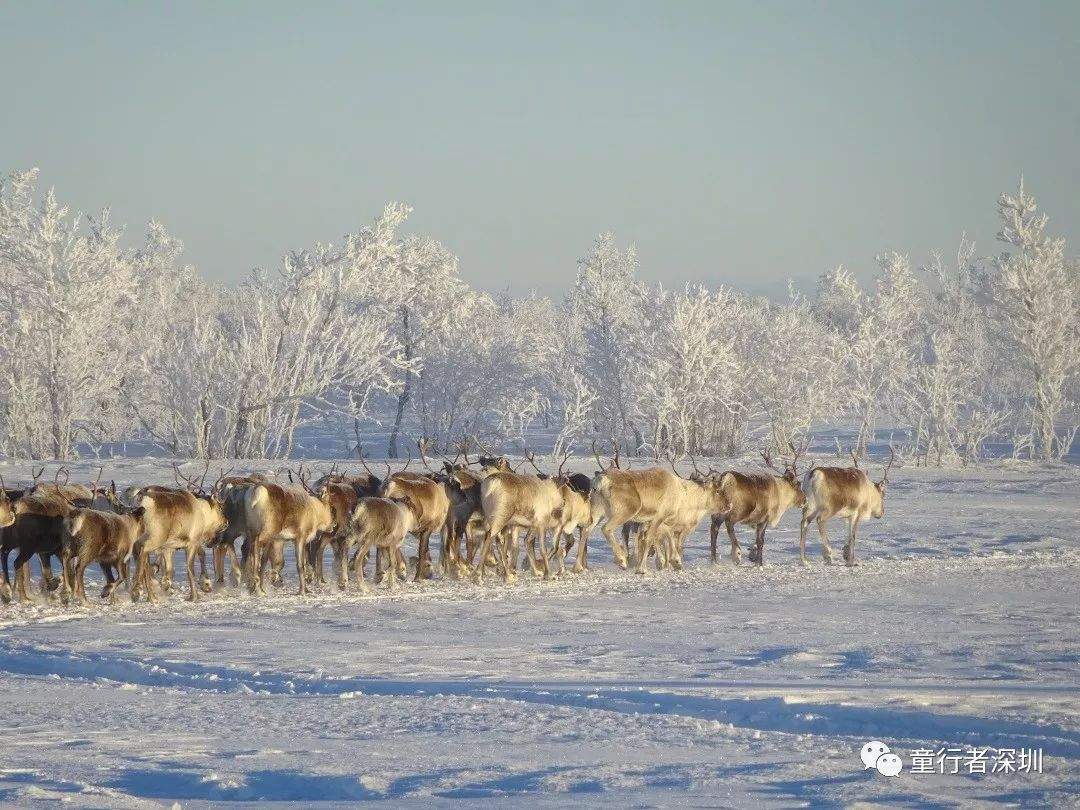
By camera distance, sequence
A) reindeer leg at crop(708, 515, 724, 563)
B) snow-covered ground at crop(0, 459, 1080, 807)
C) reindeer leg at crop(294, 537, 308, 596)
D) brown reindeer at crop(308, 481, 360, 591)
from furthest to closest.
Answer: reindeer leg at crop(708, 515, 724, 563), brown reindeer at crop(308, 481, 360, 591), reindeer leg at crop(294, 537, 308, 596), snow-covered ground at crop(0, 459, 1080, 807)

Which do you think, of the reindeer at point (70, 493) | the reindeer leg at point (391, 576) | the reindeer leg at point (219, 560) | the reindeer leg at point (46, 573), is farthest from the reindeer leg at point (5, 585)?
the reindeer leg at point (391, 576)

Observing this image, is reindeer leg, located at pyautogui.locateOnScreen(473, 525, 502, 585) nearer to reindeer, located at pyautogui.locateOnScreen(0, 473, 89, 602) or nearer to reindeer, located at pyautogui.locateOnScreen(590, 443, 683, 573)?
reindeer, located at pyautogui.locateOnScreen(590, 443, 683, 573)

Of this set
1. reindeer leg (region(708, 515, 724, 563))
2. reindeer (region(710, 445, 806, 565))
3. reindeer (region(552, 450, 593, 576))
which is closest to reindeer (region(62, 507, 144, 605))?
reindeer (region(552, 450, 593, 576))

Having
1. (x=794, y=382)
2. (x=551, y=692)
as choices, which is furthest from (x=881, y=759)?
(x=794, y=382)

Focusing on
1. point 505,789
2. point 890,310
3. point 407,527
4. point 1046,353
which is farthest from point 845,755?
point 890,310

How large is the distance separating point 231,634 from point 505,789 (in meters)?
6.13

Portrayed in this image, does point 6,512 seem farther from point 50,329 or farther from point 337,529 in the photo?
point 50,329

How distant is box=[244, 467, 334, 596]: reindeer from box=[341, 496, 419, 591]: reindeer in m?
0.49

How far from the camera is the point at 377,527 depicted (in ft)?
53.6

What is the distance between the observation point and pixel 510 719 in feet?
28.7

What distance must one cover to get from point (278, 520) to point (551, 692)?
692cm

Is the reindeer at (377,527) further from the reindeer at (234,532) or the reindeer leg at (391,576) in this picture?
the reindeer at (234,532)

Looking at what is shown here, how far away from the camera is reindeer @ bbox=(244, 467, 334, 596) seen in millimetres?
15633

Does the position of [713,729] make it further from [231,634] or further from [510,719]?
[231,634]
